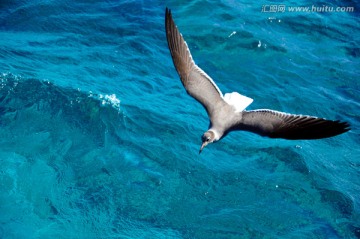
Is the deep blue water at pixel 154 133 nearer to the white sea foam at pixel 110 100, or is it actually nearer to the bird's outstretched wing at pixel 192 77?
the white sea foam at pixel 110 100

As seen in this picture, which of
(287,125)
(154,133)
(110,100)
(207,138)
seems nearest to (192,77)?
(207,138)

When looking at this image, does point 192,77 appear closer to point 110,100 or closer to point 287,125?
point 287,125

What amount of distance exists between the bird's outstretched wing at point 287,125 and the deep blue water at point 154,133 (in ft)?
12.1

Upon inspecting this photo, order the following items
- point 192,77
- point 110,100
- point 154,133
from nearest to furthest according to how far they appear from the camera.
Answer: point 192,77, point 154,133, point 110,100

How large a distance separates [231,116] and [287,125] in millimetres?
857

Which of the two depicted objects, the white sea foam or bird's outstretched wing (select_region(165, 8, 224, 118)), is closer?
bird's outstretched wing (select_region(165, 8, 224, 118))

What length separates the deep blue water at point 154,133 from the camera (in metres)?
9.94

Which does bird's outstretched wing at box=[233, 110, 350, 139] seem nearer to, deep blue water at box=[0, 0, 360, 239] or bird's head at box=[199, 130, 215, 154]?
bird's head at box=[199, 130, 215, 154]

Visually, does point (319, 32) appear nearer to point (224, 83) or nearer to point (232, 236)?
point (224, 83)

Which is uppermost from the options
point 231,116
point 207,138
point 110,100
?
point 231,116

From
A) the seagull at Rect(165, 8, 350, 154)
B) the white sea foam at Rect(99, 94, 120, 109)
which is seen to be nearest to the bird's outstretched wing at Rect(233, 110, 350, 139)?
the seagull at Rect(165, 8, 350, 154)

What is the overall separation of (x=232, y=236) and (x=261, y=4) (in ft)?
27.2

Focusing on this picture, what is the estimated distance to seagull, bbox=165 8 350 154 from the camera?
6.33m

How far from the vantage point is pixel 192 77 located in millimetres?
7324
